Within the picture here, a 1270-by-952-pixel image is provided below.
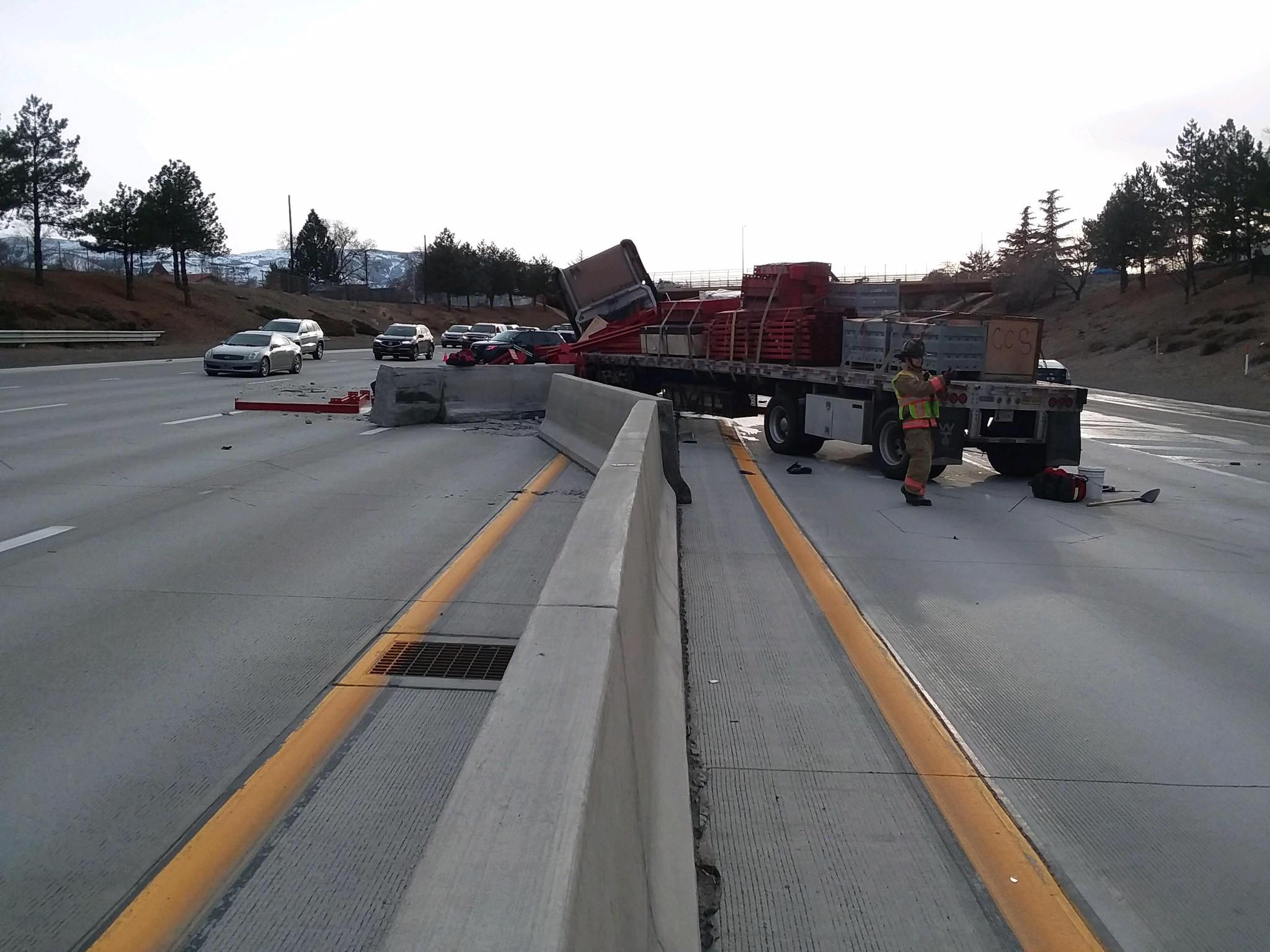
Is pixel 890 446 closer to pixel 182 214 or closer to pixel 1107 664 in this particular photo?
pixel 1107 664

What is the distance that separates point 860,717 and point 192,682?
10.8ft

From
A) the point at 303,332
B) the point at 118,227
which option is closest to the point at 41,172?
the point at 118,227

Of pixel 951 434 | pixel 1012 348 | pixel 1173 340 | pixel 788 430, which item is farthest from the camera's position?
pixel 1173 340

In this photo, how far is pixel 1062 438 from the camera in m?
13.9

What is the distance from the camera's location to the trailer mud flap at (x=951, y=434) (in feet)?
43.8

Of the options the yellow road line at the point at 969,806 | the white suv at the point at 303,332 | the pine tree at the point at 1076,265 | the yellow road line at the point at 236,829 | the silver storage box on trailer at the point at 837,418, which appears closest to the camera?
the yellow road line at the point at 236,829

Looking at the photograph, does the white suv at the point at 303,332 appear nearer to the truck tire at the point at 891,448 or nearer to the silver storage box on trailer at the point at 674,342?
the silver storage box on trailer at the point at 674,342

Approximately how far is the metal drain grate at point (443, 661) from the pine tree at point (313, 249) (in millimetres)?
106153

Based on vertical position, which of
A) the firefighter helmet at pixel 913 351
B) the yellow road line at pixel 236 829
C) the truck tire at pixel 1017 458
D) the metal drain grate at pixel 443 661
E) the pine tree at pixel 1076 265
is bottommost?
the yellow road line at pixel 236 829

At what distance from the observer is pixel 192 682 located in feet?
18.3

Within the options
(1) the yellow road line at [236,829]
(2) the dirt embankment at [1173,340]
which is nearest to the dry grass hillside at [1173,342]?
(2) the dirt embankment at [1173,340]

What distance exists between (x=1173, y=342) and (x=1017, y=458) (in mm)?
41824

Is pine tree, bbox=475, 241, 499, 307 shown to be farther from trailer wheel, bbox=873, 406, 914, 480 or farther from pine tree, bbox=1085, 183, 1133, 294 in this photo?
trailer wheel, bbox=873, 406, 914, 480

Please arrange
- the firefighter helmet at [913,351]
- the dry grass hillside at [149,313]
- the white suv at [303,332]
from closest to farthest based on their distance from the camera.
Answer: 1. the firefighter helmet at [913,351]
2. the white suv at [303,332]
3. the dry grass hillside at [149,313]
